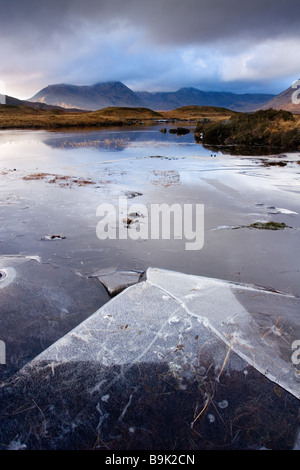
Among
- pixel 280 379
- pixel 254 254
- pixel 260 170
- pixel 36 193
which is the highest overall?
pixel 260 170

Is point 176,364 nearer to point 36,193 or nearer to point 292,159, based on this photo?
point 36,193

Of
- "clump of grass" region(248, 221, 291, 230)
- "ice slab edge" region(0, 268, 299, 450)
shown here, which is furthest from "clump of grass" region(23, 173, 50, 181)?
"ice slab edge" region(0, 268, 299, 450)

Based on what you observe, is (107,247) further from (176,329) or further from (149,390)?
(149,390)

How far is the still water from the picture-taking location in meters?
3.85

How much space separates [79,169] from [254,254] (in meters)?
12.3

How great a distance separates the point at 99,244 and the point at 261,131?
24.9m

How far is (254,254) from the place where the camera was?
217 inches

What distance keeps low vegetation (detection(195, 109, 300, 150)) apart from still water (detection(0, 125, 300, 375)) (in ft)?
41.9

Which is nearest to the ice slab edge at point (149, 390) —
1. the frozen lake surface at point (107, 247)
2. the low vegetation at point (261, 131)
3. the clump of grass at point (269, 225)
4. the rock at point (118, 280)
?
the frozen lake surface at point (107, 247)

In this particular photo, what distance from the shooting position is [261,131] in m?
25.9

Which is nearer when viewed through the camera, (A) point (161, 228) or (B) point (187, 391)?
(B) point (187, 391)

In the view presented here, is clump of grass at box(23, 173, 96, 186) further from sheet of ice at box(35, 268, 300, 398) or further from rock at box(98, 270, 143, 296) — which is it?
sheet of ice at box(35, 268, 300, 398)
